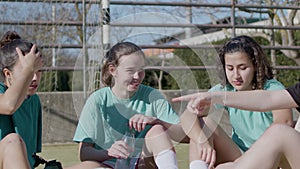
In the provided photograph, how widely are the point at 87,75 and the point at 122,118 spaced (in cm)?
242

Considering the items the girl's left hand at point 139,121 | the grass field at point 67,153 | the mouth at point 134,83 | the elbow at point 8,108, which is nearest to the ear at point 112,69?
the mouth at point 134,83

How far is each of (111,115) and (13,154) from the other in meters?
0.65

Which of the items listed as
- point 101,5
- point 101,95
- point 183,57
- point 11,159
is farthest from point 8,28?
point 11,159

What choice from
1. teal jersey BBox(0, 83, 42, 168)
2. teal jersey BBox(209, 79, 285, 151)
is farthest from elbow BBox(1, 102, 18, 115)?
teal jersey BBox(209, 79, 285, 151)

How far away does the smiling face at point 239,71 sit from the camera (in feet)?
9.36

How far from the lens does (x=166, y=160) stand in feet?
8.43

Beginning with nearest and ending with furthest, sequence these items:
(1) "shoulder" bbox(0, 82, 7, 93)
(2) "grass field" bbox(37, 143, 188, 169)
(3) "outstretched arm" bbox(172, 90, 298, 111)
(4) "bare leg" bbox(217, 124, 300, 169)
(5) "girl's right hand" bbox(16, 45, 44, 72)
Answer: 1. (4) "bare leg" bbox(217, 124, 300, 169)
2. (3) "outstretched arm" bbox(172, 90, 298, 111)
3. (5) "girl's right hand" bbox(16, 45, 44, 72)
4. (1) "shoulder" bbox(0, 82, 7, 93)
5. (2) "grass field" bbox(37, 143, 188, 169)

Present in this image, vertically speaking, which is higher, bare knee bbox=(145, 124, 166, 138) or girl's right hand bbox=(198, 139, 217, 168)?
bare knee bbox=(145, 124, 166, 138)

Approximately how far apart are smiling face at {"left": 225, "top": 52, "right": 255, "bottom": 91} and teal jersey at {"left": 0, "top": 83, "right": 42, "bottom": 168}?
0.94m

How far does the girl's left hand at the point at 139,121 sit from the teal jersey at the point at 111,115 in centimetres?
13

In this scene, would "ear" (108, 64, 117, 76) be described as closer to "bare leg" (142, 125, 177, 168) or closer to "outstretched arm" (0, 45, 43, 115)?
"bare leg" (142, 125, 177, 168)

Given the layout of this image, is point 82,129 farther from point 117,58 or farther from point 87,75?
point 87,75

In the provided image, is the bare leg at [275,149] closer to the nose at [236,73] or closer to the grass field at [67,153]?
the nose at [236,73]

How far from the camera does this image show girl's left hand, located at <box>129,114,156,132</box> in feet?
8.51
